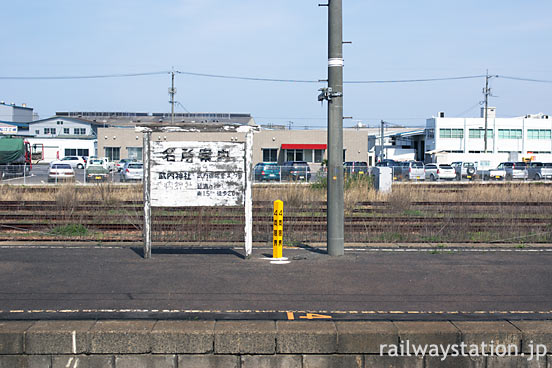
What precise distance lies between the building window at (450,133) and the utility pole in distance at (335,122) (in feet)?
222

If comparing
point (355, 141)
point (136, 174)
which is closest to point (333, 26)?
point (136, 174)

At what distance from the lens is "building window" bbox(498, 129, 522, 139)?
244ft

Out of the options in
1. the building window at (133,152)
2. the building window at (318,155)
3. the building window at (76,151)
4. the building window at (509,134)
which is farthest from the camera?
the building window at (76,151)

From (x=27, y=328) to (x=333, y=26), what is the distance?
22.9 feet

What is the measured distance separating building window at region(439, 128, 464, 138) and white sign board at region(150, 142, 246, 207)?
225 feet

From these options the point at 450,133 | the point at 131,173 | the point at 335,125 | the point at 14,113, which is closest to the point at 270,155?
the point at 131,173

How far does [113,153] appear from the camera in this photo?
207ft

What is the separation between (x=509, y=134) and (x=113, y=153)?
5048 centimetres

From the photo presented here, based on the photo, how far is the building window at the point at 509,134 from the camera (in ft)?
244

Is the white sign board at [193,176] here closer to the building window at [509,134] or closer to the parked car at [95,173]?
the parked car at [95,173]

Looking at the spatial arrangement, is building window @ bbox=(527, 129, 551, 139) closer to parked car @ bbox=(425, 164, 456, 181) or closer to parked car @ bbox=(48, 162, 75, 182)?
parked car @ bbox=(425, 164, 456, 181)

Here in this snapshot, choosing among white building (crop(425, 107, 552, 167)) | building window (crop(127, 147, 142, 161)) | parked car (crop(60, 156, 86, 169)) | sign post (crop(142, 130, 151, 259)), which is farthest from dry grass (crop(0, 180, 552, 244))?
white building (crop(425, 107, 552, 167))

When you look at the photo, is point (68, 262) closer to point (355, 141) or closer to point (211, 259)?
point (211, 259)

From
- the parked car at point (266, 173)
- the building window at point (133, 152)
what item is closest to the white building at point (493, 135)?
the building window at point (133, 152)
